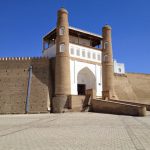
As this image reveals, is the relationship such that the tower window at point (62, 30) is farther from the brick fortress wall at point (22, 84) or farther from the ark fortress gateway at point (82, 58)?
the brick fortress wall at point (22, 84)

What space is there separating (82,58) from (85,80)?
2325mm

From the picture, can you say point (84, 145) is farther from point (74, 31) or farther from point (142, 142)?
point (74, 31)

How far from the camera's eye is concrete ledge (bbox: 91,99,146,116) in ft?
43.1

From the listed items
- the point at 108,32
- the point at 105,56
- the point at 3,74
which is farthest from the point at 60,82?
the point at 108,32

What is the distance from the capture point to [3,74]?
18.7 meters

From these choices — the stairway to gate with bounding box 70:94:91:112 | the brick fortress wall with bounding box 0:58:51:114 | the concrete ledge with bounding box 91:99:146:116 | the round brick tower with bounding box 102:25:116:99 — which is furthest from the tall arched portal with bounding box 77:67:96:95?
the concrete ledge with bounding box 91:99:146:116

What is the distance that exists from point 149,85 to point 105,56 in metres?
7.58

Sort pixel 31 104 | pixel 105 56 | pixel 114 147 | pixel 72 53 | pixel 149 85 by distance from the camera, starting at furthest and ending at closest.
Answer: pixel 149 85 < pixel 105 56 < pixel 72 53 < pixel 31 104 < pixel 114 147

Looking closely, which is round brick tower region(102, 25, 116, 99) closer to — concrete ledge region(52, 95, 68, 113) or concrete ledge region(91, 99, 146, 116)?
concrete ledge region(91, 99, 146, 116)

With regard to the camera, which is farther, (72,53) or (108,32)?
(108,32)

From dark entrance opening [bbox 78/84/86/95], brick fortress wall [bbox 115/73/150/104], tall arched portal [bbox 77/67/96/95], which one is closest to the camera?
tall arched portal [bbox 77/67/96/95]

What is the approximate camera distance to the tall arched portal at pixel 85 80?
2147cm

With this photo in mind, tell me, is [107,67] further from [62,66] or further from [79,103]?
[79,103]

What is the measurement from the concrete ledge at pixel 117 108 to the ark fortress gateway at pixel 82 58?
2845mm
